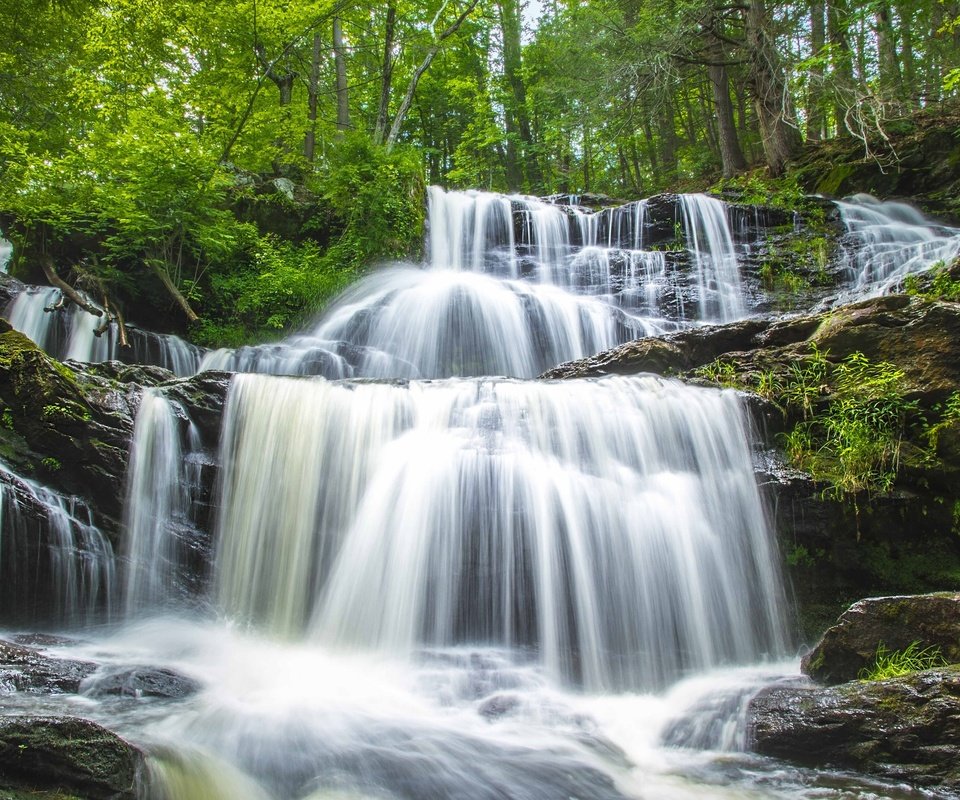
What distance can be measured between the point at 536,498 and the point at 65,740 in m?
3.86

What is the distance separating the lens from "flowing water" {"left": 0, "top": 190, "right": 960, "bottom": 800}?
3768 mm

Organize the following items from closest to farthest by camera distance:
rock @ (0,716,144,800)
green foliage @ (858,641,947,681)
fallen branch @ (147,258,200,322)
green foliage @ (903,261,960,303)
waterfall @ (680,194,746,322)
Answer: rock @ (0,716,144,800)
green foliage @ (858,641,947,681)
green foliage @ (903,261,960,303)
fallen branch @ (147,258,200,322)
waterfall @ (680,194,746,322)

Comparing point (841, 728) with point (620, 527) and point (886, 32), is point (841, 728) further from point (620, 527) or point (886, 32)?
point (886, 32)

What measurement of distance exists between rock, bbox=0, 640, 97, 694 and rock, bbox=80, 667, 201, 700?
0.29ft

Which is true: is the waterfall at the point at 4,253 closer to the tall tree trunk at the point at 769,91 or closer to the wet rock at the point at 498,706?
the wet rock at the point at 498,706

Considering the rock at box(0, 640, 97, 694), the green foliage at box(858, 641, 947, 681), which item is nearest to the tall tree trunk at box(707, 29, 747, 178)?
the green foliage at box(858, 641, 947, 681)

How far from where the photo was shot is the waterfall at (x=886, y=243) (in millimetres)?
10398

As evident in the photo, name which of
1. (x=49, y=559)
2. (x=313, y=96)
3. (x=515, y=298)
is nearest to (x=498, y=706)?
(x=49, y=559)

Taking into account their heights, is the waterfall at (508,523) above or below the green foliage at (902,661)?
above

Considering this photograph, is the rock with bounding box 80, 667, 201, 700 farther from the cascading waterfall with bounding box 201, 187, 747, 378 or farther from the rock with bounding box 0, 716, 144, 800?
the cascading waterfall with bounding box 201, 187, 747, 378

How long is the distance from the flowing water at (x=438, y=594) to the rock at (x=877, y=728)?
0.47 ft

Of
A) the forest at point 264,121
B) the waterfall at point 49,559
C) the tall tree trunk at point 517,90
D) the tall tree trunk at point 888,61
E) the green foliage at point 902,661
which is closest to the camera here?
the green foliage at point 902,661

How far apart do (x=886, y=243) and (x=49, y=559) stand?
43.7 ft

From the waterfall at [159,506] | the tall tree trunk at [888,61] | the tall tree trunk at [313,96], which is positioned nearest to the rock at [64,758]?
the waterfall at [159,506]
